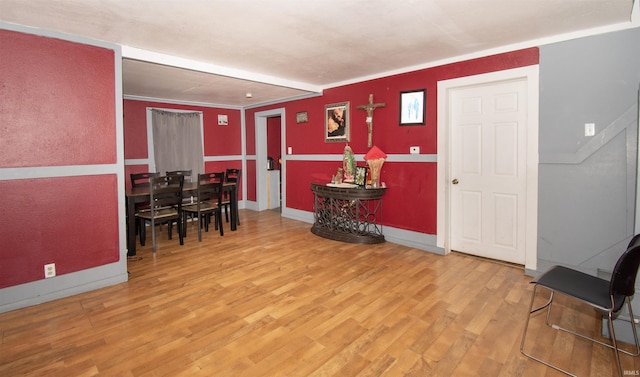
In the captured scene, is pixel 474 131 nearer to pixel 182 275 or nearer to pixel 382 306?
pixel 382 306

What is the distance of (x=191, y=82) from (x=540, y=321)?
505 cm

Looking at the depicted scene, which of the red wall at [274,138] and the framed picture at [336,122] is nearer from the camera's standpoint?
the framed picture at [336,122]

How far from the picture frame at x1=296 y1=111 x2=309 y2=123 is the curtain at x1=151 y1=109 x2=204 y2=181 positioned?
7.20 feet

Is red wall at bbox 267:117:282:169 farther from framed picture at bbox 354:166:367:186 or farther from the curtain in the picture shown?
framed picture at bbox 354:166:367:186

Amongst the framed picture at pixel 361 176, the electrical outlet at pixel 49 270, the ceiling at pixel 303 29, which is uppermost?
the ceiling at pixel 303 29

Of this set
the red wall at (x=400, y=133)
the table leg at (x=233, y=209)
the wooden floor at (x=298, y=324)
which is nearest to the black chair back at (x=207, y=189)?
the table leg at (x=233, y=209)

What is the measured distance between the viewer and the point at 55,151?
290 cm

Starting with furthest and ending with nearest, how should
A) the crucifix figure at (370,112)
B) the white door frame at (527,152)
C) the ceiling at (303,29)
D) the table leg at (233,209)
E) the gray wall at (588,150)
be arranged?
the table leg at (233,209), the crucifix figure at (370,112), the white door frame at (527,152), the gray wall at (588,150), the ceiling at (303,29)

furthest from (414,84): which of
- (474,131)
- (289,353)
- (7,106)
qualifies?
(7,106)

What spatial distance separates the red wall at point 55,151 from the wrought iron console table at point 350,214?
108 inches

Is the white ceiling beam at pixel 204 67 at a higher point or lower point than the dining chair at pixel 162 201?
higher

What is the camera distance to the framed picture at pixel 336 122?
5.21 meters

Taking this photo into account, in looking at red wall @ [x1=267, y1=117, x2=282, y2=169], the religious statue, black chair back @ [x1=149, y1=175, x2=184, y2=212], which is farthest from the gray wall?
red wall @ [x1=267, y1=117, x2=282, y2=169]

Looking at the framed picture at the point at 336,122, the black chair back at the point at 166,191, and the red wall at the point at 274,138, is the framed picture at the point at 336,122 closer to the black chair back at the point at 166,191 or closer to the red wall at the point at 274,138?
the red wall at the point at 274,138
